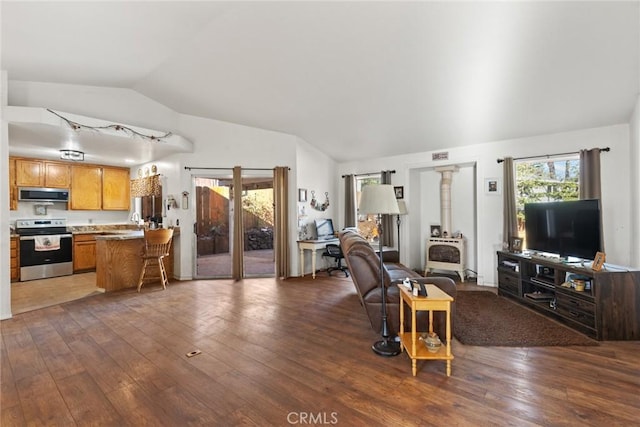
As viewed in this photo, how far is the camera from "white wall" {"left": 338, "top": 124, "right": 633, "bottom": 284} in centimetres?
375

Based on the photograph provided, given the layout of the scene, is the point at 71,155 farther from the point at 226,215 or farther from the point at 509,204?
the point at 509,204

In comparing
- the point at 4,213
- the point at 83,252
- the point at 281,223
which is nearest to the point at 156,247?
the point at 4,213

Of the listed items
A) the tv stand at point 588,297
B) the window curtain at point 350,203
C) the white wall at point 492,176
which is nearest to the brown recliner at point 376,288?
the tv stand at point 588,297

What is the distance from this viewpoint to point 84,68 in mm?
3582

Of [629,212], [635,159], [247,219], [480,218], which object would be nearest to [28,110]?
[247,219]

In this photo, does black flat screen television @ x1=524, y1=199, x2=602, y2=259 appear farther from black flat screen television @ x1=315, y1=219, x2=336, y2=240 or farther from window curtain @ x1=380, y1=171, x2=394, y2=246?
black flat screen television @ x1=315, y1=219, x2=336, y2=240

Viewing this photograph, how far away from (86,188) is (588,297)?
341 inches

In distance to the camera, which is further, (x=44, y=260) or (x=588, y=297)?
(x=44, y=260)

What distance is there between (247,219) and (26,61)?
3.91 m

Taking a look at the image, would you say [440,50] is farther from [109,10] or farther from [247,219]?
[247,219]

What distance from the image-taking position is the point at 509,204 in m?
4.50

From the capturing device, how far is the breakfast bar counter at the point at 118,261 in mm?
4668

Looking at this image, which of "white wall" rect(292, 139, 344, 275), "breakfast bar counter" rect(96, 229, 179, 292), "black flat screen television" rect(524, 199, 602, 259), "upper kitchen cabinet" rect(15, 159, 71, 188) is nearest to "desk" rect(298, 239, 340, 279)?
"white wall" rect(292, 139, 344, 275)

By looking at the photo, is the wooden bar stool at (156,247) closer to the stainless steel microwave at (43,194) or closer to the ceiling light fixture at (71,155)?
the ceiling light fixture at (71,155)
